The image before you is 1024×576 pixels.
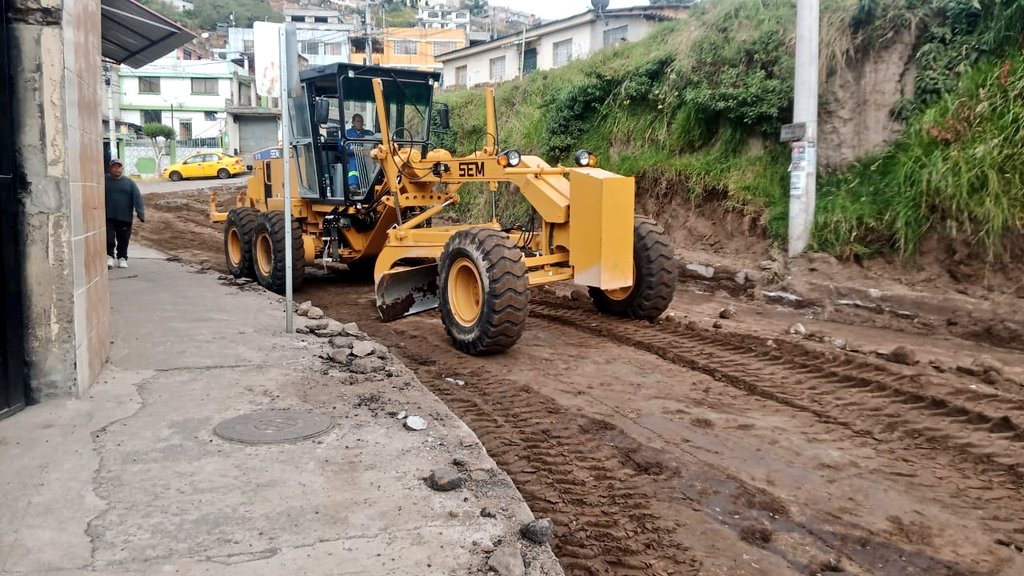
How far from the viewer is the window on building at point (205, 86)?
56375 mm

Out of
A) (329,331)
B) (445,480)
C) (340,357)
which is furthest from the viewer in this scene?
(329,331)

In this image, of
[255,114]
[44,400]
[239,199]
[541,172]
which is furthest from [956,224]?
[255,114]

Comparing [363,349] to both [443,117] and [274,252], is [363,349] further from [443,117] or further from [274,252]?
[274,252]

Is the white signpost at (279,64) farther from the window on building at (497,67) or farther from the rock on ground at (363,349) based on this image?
the window on building at (497,67)

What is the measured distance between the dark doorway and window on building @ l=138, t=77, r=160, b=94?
2251 inches

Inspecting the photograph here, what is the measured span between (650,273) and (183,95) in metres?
56.0

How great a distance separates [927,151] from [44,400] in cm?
906

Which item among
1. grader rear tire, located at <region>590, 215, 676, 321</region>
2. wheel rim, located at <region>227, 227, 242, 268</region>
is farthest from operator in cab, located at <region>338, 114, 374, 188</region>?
grader rear tire, located at <region>590, 215, 676, 321</region>

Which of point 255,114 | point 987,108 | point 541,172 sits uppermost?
point 255,114

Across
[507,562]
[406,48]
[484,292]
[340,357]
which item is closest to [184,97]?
[406,48]

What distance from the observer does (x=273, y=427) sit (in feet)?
15.2

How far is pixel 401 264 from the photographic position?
911 centimetres

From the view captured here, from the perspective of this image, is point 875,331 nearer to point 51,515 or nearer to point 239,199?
point 51,515

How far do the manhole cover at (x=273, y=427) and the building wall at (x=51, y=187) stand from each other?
1.17m
